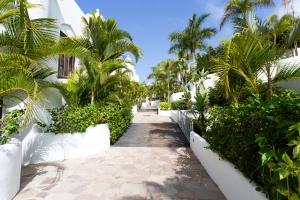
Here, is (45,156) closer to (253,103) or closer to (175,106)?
(253,103)

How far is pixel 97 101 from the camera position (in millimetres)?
8961

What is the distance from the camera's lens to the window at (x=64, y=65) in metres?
9.48

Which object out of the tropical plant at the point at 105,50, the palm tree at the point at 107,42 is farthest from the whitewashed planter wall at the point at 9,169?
the palm tree at the point at 107,42

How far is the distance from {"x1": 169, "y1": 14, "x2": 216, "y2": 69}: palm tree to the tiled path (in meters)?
16.2

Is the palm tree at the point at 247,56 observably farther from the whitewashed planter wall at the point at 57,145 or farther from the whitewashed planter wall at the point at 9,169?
the whitewashed planter wall at the point at 57,145

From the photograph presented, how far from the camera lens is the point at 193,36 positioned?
2181 centimetres

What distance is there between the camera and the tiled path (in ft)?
15.0

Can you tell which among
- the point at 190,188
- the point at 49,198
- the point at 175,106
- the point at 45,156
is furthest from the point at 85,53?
the point at 175,106

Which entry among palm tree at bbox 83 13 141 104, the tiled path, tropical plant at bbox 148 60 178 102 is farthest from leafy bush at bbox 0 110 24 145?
tropical plant at bbox 148 60 178 102

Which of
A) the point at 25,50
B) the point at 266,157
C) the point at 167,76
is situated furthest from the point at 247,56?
the point at 167,76

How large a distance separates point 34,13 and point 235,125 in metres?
6.70

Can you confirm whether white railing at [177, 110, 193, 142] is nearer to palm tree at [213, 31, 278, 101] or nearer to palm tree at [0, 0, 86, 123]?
palm tree at [213, 31, 278, 101]

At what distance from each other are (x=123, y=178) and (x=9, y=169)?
2502 mm

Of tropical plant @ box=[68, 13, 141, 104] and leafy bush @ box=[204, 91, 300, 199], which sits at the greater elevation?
tropical plant @ box=[68, 13, 141, 104]
